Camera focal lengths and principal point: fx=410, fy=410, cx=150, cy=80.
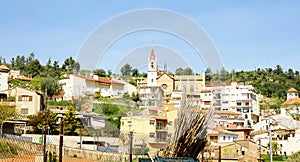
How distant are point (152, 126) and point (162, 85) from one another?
0.97 m

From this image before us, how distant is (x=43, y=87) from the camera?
126 ft

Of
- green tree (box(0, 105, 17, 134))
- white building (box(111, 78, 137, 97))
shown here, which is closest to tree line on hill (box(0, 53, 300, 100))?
green tree (box(0, 105, 17, 134))

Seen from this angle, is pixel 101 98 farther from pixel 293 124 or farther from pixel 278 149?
pixel 293 124

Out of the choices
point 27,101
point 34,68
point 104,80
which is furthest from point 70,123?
point 34,68

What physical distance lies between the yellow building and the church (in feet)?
0.81

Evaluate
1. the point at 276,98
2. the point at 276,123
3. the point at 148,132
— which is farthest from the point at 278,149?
the point at 276,98

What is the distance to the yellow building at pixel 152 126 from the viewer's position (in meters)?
8.27

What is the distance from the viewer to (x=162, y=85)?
9.42 metres

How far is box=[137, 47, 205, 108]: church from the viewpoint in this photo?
8297 millimetres

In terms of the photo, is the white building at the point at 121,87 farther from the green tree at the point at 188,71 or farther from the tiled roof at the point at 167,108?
the green tree at the point at 188,71

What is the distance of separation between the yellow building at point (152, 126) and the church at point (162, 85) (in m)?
0.25

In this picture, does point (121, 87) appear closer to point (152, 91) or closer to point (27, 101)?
point (152, 91)

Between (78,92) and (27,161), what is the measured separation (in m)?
1.88

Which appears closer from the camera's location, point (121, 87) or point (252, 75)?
point (121, 87)
